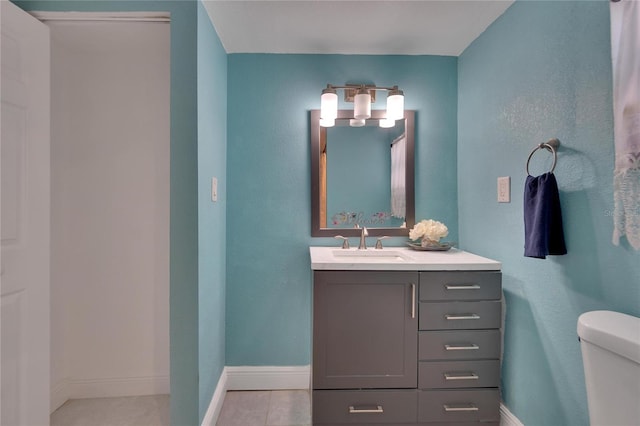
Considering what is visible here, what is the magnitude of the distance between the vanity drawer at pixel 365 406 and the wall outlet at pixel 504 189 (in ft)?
3.48

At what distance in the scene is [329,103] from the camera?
1923 millimetres

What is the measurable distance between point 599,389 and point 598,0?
128 cm

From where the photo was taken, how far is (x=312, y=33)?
1812 millimetres

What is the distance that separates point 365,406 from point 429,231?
1.01 meters

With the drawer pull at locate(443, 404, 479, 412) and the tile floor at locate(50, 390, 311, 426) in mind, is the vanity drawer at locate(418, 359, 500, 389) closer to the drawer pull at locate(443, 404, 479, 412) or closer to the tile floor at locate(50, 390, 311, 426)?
the drawer pull at locate(443, 404, 479, 412)

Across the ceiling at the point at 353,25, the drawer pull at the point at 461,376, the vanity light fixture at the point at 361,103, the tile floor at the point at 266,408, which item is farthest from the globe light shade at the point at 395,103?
the tile floor at the point at 266,408

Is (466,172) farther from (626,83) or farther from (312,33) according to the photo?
(312,33)

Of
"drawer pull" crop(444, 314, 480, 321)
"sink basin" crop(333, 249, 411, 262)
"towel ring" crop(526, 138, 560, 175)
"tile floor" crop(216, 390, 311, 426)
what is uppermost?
"towel ring" crop(526, 138, 560, 175)

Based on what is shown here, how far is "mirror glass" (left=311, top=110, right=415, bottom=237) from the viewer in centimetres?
205

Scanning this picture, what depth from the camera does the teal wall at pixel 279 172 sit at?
2.04m

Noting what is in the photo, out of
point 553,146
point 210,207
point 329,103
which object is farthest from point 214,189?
point 553,146

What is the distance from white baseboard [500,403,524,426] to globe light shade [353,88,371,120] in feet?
5.84

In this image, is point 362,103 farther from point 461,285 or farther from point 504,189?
point 461,285

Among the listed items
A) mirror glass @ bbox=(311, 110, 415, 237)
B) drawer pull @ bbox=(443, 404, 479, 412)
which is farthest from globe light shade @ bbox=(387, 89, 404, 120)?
drawer pull @ bbox=(443, 404, 479, 412)
